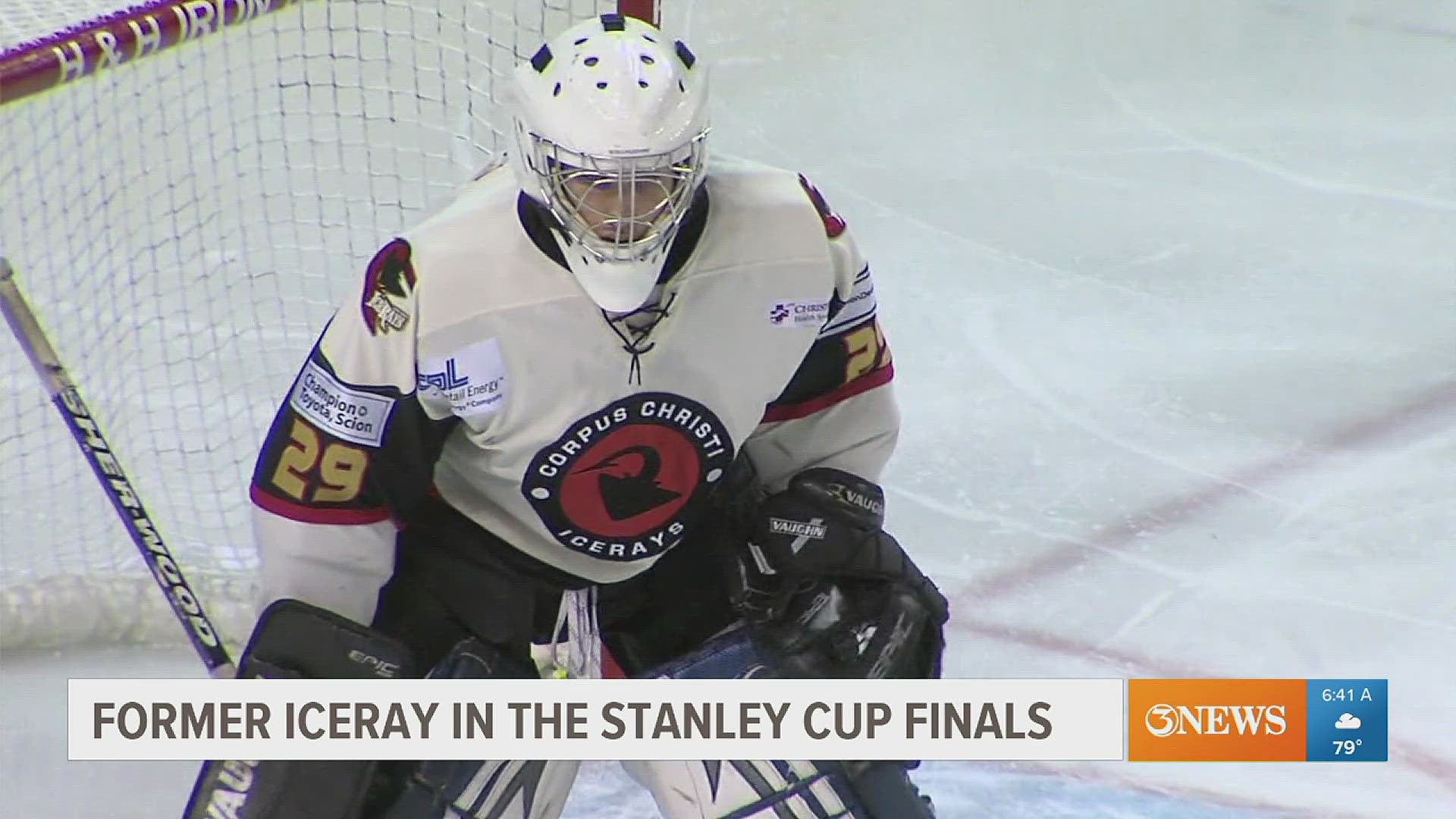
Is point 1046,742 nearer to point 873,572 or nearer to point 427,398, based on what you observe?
point 873,572

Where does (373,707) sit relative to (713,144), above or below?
above

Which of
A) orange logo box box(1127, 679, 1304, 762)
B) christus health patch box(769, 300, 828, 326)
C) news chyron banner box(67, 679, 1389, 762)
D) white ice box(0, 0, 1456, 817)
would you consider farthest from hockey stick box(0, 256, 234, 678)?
orange logo box box(1127, 679, 1304, 762)

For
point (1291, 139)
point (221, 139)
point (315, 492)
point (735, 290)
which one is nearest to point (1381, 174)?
point (1291, 139)

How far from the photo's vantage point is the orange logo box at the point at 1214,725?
2119 mm

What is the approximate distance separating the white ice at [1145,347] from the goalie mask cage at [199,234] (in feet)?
0.53

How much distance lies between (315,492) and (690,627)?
44 cm

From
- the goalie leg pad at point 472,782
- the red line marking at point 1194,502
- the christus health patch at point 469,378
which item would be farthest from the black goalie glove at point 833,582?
the red line marking at point 1194,502

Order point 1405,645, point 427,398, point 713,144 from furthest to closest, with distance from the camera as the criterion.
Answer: point 713,144
point 1405,645
point 427,398

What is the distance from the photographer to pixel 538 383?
1.60 meters

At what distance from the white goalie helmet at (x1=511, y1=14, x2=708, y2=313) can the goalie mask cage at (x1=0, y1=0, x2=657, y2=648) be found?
1.65ft

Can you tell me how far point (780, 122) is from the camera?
409 centimetres

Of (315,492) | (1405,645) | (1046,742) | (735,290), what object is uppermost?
(735,290)

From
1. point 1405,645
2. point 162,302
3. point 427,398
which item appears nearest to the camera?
point 427,398

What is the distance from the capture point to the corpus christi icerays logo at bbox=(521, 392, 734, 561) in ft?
5.42
